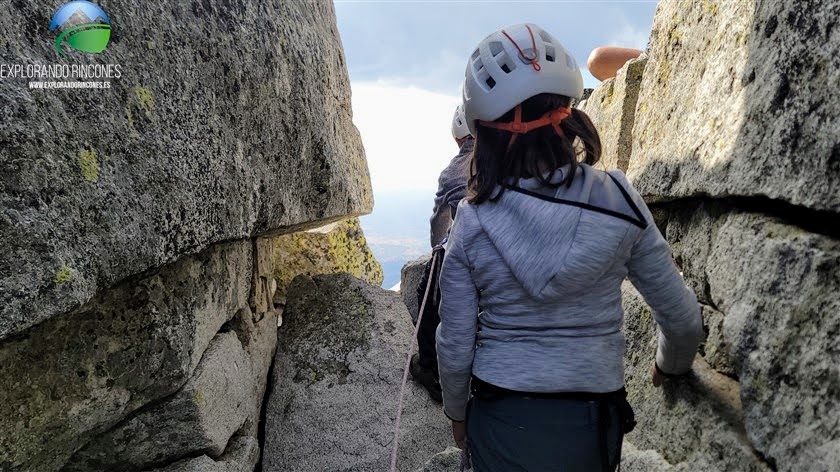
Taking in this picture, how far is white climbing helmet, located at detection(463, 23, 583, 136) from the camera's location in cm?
224

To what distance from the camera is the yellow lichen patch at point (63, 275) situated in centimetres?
234

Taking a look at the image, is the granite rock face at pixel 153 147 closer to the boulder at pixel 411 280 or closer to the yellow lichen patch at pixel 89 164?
the yellow lichen patch at pixel 89 164

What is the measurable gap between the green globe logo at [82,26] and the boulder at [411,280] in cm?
596

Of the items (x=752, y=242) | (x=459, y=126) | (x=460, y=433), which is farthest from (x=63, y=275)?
(x=459, y=126)

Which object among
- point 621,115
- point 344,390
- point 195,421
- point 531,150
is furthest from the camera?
point 344,390

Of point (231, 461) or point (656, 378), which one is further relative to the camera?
point (231, 461)

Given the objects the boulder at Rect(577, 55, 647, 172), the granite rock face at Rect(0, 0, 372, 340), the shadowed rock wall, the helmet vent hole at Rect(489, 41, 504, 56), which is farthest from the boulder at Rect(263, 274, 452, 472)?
the helmet vent hole at Rect(489, 41, 504, 56)

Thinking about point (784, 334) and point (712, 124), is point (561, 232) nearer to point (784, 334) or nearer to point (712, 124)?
point (784, 334)

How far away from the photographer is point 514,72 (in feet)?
7.50

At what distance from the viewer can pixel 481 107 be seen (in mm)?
2281

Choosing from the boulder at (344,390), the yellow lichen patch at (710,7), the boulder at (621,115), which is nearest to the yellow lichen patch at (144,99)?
the yellow lichen patch at (710,7)

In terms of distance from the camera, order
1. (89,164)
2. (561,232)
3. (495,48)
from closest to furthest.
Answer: (561,232) < (495,48) < (89,164)

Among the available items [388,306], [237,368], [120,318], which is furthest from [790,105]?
[388,306]

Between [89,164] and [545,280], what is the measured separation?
2172 mm
